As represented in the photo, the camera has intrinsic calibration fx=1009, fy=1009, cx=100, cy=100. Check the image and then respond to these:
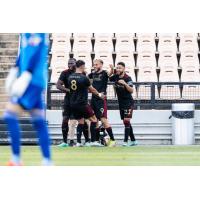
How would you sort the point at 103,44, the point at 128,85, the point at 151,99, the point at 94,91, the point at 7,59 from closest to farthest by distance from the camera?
the point at 7,59 < the point at 94,91 < the point at 128,85 < the point at 151,99 < the point at 103,44

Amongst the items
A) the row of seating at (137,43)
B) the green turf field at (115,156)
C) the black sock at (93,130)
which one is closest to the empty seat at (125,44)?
the row of seating at (137,43)

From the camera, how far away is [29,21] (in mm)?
5691

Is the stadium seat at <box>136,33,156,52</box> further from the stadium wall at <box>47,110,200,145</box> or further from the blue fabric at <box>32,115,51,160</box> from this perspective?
the blue fabric at <box>32,115,51,160</box>

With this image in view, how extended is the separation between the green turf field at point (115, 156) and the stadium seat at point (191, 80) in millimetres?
608

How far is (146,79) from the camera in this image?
411 inches

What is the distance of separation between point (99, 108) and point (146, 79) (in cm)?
106

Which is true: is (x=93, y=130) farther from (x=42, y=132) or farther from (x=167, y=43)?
(x=42, y=132)

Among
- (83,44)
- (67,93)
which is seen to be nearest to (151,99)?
(83,44)

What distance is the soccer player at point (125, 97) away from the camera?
370 inches

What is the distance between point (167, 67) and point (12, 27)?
189 inches

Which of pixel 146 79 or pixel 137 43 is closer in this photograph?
pixel 137 43

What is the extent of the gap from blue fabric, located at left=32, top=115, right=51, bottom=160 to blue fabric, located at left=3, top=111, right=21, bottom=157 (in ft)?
0.36

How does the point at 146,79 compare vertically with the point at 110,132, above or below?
above
